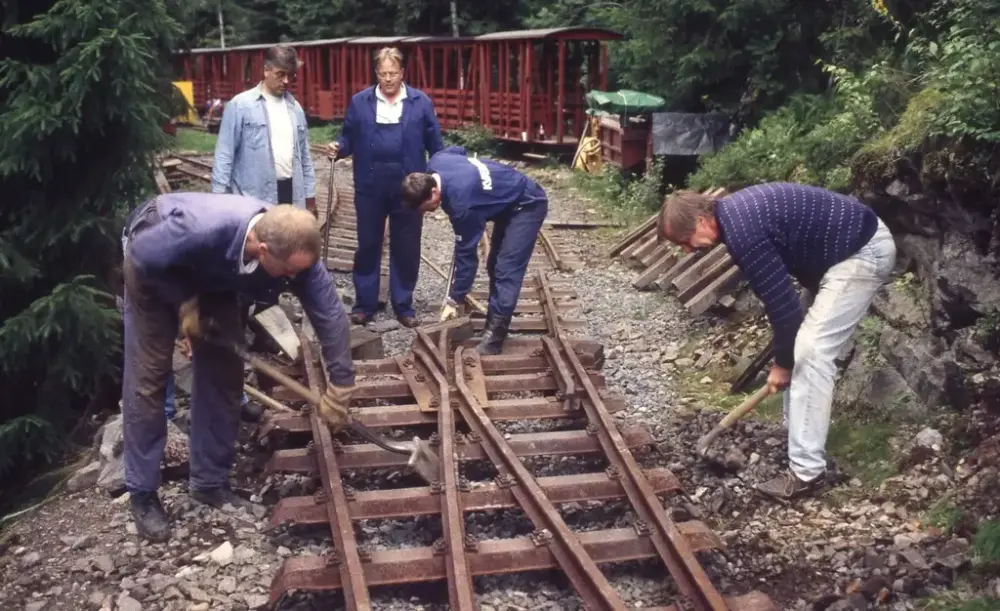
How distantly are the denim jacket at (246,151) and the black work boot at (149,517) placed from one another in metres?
2.47

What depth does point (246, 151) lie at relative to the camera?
23.2 feet

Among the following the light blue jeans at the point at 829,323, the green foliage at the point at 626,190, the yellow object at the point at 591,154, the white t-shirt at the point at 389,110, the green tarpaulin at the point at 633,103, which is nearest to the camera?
the light blue jeans at the point at 829,323

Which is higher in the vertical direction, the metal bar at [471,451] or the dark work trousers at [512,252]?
the dark work trousers at [512,252]

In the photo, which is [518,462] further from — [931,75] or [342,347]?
[931,75]

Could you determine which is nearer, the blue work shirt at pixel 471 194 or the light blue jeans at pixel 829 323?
the light blue jeans at pixel 829 323

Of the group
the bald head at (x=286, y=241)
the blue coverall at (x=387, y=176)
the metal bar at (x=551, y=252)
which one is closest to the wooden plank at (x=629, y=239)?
the metal bar at (x=551, y=252)

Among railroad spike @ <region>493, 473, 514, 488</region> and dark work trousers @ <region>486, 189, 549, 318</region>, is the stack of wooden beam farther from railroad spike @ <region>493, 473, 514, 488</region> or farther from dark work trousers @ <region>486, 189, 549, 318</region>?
railroad spike @ <region>493, 473, 514, 488</region>

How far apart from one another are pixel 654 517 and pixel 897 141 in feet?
10.8

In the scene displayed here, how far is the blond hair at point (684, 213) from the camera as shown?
5023 millimetres

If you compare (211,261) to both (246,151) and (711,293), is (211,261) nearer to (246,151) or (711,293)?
(246,151)

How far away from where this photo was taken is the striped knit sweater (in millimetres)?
5020

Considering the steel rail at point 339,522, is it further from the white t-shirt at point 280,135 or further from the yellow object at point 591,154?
the yellow object at point 591,154

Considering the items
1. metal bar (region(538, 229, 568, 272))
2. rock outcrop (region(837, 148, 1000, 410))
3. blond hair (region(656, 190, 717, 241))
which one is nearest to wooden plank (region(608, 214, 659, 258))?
metal bar (region(538, 229, 568, 272))

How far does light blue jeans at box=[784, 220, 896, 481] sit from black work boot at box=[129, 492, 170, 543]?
3.22m
